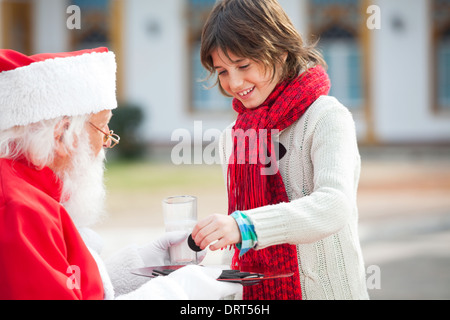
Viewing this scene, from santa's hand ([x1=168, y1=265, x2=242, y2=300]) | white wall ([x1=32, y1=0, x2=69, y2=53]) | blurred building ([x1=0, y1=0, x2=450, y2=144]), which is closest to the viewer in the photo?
santa's hand ([x1=168, y1=265, x2=242, y2=300])

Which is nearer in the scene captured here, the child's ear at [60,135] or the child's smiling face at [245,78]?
the child's ear at [60,135]

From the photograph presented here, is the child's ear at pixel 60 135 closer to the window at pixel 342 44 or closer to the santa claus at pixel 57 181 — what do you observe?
the santa claus at pixel 57 181

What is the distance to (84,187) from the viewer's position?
2000 millimetres

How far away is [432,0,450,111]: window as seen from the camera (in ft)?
49.9

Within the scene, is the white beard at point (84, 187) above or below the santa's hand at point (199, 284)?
above

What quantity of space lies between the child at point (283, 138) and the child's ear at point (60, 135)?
1.90 ft

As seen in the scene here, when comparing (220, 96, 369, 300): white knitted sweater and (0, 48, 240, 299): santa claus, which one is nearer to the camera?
(0, 48, 240, 299): santa claus

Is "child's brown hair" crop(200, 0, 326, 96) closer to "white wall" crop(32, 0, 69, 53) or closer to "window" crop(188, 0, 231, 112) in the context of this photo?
"window" crop(188, 0, 231, 112)

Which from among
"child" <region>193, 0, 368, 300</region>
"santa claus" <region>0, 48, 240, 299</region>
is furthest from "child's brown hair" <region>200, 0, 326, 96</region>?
"santa claus" <region>0, 48, 240, 299</region>

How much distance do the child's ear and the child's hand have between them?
48cm

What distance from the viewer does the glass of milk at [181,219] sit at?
80.4 inches

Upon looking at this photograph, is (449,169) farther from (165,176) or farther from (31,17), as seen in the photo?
(31,17)

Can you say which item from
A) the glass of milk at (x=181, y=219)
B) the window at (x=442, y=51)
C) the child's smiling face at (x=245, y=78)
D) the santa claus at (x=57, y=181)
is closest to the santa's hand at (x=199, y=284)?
the santa claus at (x=57, y=181)
